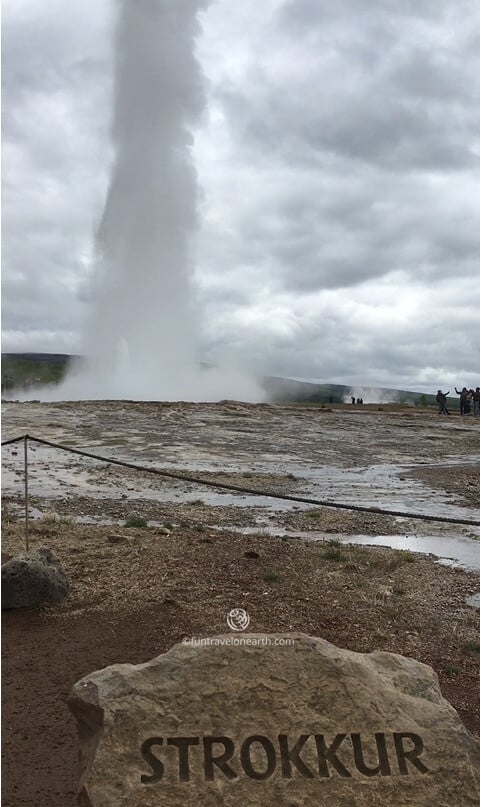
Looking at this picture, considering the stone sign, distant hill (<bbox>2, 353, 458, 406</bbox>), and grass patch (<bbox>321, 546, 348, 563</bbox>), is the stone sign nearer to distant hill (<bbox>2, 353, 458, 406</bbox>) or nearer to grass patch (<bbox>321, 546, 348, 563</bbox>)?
grass patch (<bbox>321, 546, 348, 563</bbox>)

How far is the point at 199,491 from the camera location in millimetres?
14703

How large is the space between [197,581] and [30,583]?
Result: 1806mm

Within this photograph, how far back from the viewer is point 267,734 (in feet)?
10.2

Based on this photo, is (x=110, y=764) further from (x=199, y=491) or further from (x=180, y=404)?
(x=180, y=404)

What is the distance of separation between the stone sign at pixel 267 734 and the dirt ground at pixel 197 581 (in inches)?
40.3

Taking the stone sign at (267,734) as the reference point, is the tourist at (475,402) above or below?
above

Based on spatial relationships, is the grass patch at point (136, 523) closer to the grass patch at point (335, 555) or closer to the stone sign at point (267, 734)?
the grass patch at point (335, 555)

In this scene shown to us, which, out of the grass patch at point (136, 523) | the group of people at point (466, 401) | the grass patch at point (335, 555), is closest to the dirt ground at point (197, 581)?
the grass patch at point (335, 555)

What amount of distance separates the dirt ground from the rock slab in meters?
0.13

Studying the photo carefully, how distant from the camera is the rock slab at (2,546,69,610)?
6312mm

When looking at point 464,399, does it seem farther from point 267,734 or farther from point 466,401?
point 267,734

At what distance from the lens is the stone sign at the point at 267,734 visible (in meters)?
2.97

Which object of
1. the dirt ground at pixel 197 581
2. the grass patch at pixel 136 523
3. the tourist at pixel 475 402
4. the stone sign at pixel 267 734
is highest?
the tourist at pixel 475 402

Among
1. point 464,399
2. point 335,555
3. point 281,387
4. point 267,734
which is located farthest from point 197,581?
point 281,387
